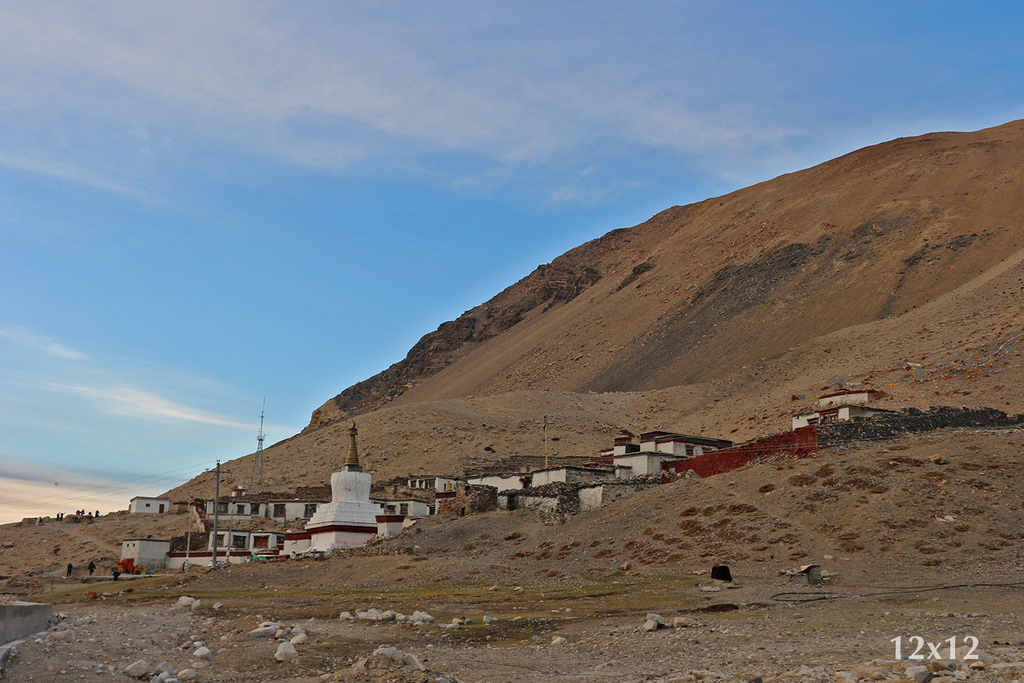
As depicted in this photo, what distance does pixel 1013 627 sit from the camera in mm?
16969

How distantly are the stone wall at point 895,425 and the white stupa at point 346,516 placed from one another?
762 inches

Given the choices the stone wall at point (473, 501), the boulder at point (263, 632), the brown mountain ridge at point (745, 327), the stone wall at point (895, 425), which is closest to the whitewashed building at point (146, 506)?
the brown mountain ridge at point (745, 327)

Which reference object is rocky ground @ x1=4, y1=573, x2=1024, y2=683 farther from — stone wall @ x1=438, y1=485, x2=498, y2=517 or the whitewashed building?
the whitewashed building

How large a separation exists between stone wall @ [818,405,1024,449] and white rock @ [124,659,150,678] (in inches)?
1022

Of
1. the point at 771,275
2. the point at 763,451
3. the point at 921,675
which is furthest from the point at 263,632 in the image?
the point at 771,275

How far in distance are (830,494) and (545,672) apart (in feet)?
57.3

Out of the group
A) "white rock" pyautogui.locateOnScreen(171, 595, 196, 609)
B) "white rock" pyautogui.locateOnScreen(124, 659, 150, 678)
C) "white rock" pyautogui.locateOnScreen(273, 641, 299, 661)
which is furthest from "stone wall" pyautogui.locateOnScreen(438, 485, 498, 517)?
"white rock" pyautogui.locateOnScreen(124, 659, 150, 678)

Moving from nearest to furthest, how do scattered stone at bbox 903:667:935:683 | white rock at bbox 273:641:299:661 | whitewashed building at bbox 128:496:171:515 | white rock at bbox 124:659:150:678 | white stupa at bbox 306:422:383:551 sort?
scattered stone at bbox 903:667:935:683, white rock at bbox 124:659:150:678, white rock at bbox 273:641:299:661, white stupa at bbox 306:422:383:551, whitewashed building at bbox 128:496:171:515

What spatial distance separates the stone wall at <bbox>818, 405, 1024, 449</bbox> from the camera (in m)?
35.2

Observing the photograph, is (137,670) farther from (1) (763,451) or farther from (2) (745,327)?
(2) (745,327)

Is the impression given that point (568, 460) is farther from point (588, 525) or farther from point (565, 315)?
point (565, 315)

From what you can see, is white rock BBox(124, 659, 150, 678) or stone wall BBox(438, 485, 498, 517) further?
stone wall BBox(438, 485, 498, 517)

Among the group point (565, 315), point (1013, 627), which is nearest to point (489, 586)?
point (1013, 627)

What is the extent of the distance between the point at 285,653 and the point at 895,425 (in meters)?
26.2
